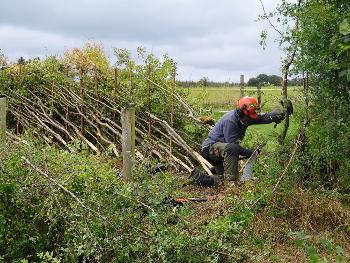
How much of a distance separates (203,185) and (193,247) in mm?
3854

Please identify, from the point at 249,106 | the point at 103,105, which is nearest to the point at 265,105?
the point at 249,106

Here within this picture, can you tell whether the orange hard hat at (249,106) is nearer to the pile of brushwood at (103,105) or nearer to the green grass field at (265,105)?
the green grass field at (265,105)

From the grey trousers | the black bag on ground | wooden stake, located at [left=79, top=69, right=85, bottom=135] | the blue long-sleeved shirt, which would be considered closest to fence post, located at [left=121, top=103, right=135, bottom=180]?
the black bag on ground

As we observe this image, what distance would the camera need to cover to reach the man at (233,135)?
8.41 meters

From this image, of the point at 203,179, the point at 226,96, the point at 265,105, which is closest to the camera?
the point at 265,105

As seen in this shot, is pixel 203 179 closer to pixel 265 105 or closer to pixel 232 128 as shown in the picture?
pixel 232 128

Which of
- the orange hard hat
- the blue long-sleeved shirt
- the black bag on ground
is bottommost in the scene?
the black bag on ground

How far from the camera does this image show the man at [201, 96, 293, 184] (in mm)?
8406

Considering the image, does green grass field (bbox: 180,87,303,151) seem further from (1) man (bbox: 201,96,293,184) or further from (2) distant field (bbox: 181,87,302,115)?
(1) man (bbox: 201,96,293,184)

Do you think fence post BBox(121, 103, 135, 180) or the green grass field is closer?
the green grass field

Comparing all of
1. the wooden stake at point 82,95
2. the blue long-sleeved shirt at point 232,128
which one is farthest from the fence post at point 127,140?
the wooden stake at point 82,95

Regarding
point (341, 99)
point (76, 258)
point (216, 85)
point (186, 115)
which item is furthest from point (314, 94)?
point (216, 85)

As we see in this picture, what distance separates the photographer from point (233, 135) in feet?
28.2

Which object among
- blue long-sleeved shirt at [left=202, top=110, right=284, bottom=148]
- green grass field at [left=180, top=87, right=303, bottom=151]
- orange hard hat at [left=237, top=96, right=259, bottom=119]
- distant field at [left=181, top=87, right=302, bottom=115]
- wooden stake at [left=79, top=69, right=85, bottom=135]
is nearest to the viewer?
green grass field at [left=180, top=87, right=303, bottom=151]
